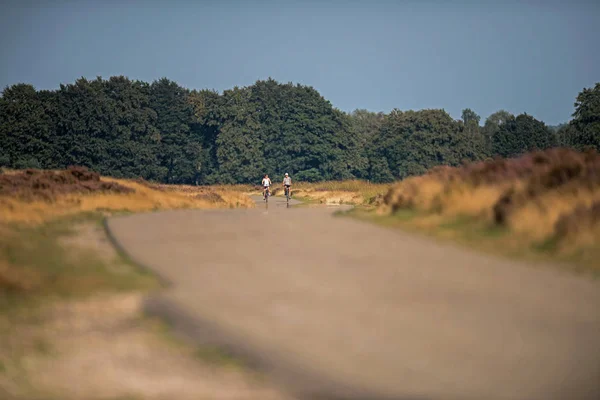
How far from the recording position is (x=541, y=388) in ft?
20.0

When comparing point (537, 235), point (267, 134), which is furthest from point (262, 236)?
point (267, 134)

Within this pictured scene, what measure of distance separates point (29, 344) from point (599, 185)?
9.93m

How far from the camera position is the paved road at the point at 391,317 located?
6387mm

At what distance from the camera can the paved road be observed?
6.39 m

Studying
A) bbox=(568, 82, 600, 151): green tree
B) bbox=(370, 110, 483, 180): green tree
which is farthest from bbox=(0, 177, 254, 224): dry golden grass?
bbox=(370, 110, 483, 180): green tree

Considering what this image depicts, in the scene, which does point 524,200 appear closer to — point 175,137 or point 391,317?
point 391,317

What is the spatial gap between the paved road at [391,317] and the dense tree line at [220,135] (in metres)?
80.8

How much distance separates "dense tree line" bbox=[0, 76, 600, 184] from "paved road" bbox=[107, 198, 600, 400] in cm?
8080

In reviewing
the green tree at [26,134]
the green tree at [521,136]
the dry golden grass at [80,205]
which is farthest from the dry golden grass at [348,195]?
the green tree at [521,136]

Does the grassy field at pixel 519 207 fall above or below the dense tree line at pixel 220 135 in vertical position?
below

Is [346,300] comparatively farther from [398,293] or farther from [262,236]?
[262,236]

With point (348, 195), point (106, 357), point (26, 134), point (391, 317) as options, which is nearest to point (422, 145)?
point (26, 134)

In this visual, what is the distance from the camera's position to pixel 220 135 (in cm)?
10725

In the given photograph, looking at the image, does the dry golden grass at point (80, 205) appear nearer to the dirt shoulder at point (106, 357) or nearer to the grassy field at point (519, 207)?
the grassy field at point (519, 207)
